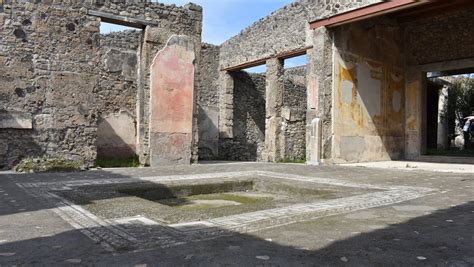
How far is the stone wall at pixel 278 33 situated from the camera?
1049 cm

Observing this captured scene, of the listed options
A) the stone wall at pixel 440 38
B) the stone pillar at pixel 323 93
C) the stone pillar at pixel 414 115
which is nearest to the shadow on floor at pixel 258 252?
the stone pillar at pixel 323 93

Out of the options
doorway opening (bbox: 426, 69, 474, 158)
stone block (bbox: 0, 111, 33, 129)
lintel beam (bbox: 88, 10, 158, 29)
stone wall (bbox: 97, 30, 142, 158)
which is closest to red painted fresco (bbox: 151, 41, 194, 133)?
lintel beam (bbox: 88, 10, 158, 29)

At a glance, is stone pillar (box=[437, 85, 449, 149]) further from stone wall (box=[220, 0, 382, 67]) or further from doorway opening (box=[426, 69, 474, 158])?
stone wall (box=[220, 0, 382, 67])

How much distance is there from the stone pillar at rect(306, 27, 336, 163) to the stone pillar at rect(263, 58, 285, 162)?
332 centimetres

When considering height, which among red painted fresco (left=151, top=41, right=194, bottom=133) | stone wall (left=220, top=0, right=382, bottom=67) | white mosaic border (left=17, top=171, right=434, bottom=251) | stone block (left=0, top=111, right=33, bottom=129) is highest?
stone wall (left=220, top=0, right=382, bottom=67)

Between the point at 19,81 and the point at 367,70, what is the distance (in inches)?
346

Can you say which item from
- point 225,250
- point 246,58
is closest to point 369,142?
point 246,58

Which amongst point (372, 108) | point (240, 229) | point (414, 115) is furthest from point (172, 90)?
point (414, 115)

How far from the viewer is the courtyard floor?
2.37 meters

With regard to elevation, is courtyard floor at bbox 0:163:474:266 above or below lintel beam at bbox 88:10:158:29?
below

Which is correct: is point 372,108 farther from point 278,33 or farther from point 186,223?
point 186,223

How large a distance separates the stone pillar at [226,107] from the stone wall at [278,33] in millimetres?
627

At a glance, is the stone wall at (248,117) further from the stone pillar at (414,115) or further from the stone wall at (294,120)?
the stone pillar at (414,115)

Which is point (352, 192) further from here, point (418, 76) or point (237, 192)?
point (418, 76)
